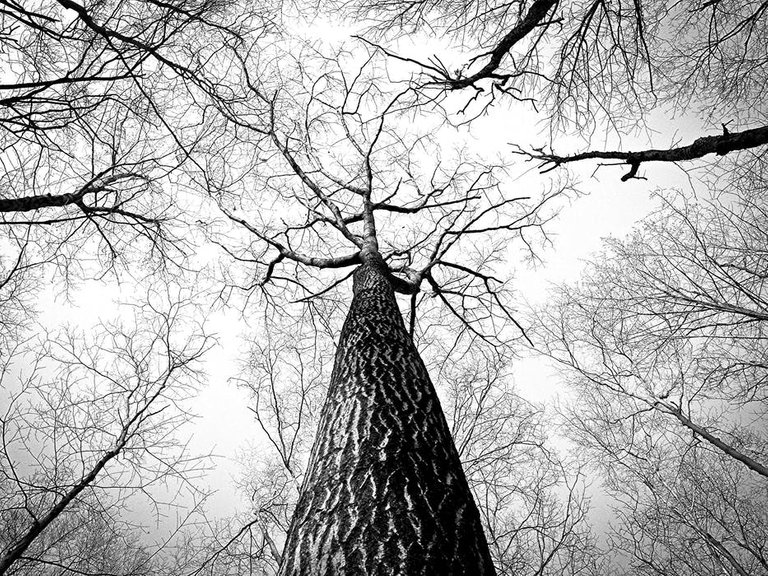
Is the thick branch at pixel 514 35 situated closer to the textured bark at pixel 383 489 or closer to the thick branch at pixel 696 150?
the thick branch at pixel 696 150

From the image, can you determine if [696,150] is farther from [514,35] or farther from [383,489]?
[383,489]

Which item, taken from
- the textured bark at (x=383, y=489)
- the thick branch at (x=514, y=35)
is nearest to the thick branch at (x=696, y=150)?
the thick branch at (x=514, y=35)

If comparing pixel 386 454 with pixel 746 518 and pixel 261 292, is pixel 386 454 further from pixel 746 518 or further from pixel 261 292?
pixel 746 518

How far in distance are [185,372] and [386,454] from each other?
6060mm

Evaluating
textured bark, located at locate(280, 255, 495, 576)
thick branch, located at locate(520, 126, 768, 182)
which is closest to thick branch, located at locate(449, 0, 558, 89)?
thick branch, located at locate(520, 126, 768, 182)

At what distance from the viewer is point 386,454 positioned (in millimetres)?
1778

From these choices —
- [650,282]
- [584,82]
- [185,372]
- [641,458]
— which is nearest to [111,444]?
[185,372]

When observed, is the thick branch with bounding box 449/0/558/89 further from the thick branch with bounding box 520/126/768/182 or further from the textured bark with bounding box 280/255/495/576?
the textured bark with bounding box 280/255/495/576

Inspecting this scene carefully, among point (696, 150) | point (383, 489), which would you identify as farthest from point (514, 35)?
point (383, 489)

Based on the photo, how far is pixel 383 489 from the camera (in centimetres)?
158

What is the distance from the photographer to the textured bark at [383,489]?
51.6 inches

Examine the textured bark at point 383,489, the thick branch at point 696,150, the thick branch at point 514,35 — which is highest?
the thick branch at point 514,35

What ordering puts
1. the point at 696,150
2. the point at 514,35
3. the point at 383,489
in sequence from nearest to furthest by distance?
the point at 383,489
the point at 696,150
the point at 514,35

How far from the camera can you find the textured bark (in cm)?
131
